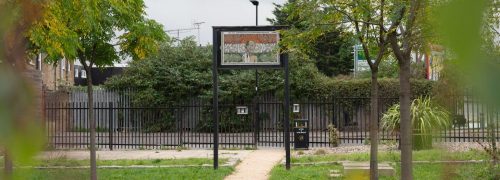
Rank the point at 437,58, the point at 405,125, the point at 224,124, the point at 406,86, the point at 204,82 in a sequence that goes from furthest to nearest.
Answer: the point at 204,82 < the point at 224,124 < the point at 406,86 < the point at 405,125 < the point at 437,58

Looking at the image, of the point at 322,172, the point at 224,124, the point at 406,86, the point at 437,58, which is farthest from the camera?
the point at 224,124

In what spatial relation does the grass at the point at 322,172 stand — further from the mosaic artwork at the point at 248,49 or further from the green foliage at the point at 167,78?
the green foliage at the point at 167,78

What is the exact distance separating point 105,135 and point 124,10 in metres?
14.5

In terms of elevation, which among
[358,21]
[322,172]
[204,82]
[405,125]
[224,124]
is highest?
[204,82]

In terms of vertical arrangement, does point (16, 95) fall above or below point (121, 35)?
below

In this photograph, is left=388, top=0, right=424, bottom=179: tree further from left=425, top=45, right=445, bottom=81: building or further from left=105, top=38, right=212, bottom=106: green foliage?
left=105, top=38, right=212, bottom=106: green foliage

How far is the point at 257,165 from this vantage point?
563 inches

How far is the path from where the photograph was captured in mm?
12359

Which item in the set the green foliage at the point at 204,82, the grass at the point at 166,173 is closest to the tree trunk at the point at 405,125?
the grass at the point at 166,173

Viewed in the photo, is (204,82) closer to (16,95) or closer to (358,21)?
(358,21)

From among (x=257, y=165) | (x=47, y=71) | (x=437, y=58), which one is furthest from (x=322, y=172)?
(x=437, y=58)

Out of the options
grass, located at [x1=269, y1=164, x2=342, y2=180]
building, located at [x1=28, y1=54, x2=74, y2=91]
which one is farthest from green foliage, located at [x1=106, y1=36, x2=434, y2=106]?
building, located at [x1=28, y1=54, x2=74, y2=91]

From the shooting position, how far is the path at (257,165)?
12359mm

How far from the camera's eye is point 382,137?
61.8 feet
